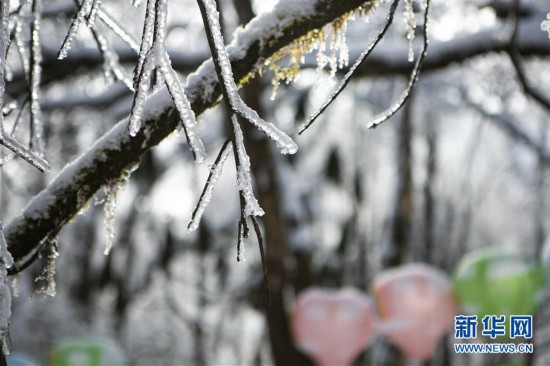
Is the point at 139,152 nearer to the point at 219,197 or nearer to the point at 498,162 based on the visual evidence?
the point at 498,162

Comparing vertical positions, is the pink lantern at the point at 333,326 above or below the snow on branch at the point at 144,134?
below

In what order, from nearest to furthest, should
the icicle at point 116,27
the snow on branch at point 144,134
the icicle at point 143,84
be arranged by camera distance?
the icicle at point 143,84
the snow on branch at point 144,134
the icicle at point 116,27

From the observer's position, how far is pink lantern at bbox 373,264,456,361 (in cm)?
365

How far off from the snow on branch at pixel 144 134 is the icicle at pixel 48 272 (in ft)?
0.08

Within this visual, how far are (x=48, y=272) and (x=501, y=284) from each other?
9.53 ft

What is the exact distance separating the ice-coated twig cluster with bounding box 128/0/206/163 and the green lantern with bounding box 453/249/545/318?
119 inches

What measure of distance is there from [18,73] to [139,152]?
2.27 m

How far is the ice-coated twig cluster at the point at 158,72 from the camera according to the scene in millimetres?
740

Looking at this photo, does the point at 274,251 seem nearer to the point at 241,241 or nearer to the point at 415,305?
the point at 415,305

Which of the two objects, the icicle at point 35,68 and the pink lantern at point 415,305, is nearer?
the icicle at point 35,68

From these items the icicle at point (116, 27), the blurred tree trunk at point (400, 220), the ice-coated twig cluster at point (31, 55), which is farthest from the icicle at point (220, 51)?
the blurred tree trunk at point (400, 220)

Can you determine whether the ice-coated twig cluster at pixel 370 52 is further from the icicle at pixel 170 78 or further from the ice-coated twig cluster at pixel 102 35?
the ice-coated twig cluster at pixel 102 35

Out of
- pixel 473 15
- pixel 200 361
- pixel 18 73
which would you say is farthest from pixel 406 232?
pixel 200 361

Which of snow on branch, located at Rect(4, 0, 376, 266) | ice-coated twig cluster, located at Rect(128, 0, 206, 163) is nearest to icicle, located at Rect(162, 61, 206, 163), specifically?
ice-coated twig cluster, located at Rect(128, 0, 206, 163)
